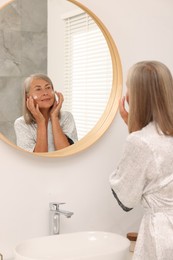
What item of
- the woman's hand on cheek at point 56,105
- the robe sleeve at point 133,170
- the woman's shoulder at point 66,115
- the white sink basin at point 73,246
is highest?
the woman's hand on cheek at point 56,105

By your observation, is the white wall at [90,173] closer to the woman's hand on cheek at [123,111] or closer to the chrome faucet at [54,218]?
the chrome faucet at [54,218]

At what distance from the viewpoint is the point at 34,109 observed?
2.03 meters

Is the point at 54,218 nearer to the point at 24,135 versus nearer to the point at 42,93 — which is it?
the point at 24,135

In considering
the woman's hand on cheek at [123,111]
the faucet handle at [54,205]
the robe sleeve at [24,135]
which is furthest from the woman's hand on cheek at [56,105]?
the faucet handle at [54,205]

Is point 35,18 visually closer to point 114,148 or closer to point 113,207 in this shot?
Answer: point 114,148

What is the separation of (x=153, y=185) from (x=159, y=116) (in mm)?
259

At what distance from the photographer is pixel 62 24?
2.07 m

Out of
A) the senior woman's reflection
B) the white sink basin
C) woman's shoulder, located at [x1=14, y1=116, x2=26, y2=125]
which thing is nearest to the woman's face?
the senior woman's reflection

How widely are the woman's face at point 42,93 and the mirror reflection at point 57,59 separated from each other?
1cm

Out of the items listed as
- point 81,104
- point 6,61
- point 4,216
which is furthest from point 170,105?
point 4,216

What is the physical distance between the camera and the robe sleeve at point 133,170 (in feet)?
5.68

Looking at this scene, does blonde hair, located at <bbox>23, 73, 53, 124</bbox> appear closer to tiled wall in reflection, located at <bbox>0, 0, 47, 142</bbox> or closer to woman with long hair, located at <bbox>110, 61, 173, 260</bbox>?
tiled wall in reflection, located at <bbox>0, 0, 47, 142</bbox>

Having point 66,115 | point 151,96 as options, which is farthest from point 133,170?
point 66,115

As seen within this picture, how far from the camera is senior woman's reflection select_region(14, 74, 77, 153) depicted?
200 centimetres
